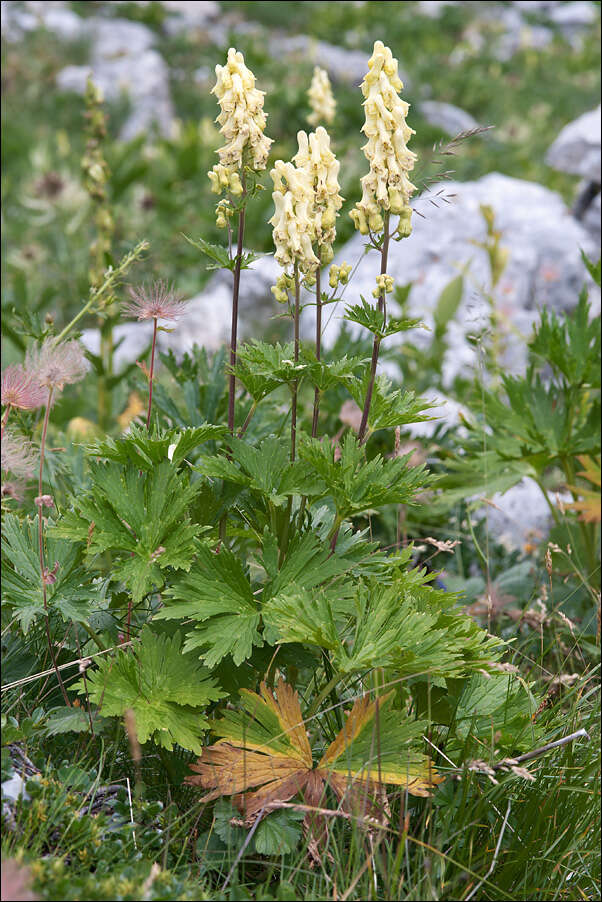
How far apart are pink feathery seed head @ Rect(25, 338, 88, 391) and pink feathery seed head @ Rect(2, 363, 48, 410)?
0.07 ft

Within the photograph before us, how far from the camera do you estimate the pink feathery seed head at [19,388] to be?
1829 millimetres

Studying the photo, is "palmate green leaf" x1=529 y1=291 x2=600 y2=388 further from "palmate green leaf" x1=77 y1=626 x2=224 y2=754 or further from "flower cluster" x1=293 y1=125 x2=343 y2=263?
"palmate green leaf" x1=77 y1=626 x2=224 y2=754

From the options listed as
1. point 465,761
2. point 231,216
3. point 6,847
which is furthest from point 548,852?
point 231,216

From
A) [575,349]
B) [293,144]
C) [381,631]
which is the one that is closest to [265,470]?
[381,631]

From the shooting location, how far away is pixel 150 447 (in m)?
1.82

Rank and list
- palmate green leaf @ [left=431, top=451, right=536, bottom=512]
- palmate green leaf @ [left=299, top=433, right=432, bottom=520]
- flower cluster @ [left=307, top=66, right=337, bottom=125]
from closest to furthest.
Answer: palmate green leaf @ [left=299, top=433, right=432, bottom=520], palmate green leaf @ [left=431, top=451, right=536, bottom=512], flower cluster @ [left=307, top=66, right=337, bottom=125]

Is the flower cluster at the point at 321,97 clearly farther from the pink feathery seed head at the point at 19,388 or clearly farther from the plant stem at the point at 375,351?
the pink feathery seed head at the point at 19,388

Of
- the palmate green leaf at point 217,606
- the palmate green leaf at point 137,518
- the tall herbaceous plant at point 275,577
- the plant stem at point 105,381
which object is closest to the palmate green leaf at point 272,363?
the tall herbaceous plant at point 275,577

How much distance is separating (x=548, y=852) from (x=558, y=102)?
11.4 m

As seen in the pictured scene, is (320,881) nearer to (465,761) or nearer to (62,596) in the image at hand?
(465,761)

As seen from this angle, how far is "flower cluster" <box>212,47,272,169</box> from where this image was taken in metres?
1.85

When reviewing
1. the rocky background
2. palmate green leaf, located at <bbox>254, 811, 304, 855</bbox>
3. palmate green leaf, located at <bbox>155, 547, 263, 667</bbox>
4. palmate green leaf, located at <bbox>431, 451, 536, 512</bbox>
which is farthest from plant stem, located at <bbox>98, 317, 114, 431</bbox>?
palmate green leaf, located at <bbox>254, 811, 304, 855</bbox>

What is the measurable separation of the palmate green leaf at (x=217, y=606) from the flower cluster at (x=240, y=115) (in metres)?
0.82

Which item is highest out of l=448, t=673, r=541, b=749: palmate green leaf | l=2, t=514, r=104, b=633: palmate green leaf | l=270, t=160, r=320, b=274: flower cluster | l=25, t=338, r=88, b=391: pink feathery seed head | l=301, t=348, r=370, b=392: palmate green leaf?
l=270, t=160, r=320, b=274: flower cluster
